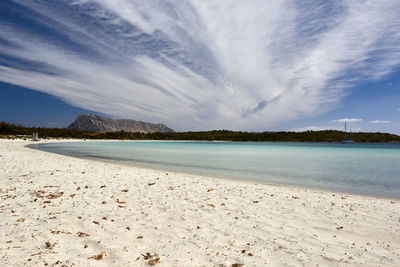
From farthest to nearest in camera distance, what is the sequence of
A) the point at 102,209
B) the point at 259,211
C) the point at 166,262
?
the point at 259,211 < the point at 102,209 < the point at 166,262

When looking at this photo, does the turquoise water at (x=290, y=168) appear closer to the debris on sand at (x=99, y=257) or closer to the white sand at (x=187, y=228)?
the white sand at (x=187, y=228)

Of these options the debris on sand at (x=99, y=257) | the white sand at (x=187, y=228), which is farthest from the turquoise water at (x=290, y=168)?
the debris on sand at (x=99, y=257)

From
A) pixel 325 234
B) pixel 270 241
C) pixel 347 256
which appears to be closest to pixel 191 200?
pixel 270 241

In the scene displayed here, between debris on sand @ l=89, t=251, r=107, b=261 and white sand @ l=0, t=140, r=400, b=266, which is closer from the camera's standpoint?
debris on sand @ l=89, t=251, r=107, b=261

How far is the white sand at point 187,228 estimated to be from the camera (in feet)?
12.5

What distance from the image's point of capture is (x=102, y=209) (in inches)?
245

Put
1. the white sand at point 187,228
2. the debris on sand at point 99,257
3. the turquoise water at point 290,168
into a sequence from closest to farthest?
the debris on sand at point 99,257
the white sand at point 187,228
the turquoise water at point 290,168

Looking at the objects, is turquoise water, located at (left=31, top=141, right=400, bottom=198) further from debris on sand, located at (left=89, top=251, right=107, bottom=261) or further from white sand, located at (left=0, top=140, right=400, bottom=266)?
debris on sand, located at (left=89, top=251, right=107, bottom=261)

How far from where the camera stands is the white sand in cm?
381

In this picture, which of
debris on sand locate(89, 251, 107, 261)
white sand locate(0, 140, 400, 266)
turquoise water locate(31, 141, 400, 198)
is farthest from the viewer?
turquoise water locate(31, 141, 400, 198)

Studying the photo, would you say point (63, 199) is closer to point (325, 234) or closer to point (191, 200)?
point (191, 200)

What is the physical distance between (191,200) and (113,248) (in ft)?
12.9

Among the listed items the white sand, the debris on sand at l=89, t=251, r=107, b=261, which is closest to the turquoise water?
the white sand

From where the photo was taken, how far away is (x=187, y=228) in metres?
5.15
